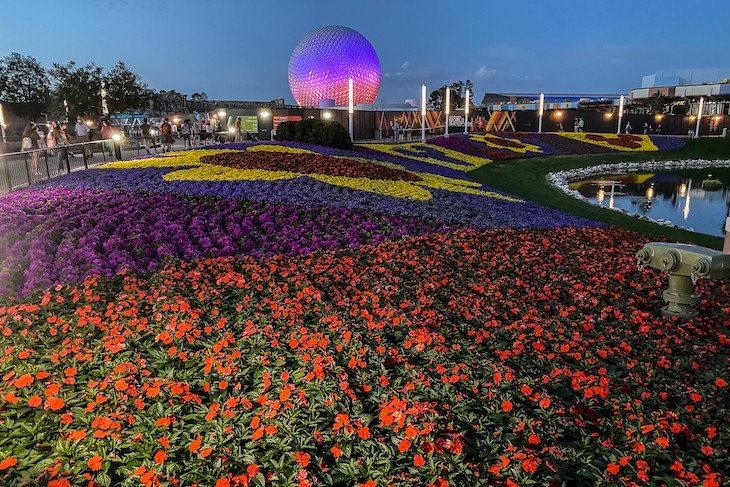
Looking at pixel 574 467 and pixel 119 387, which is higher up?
pixel 119 387

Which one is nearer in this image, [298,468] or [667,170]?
[298,468]

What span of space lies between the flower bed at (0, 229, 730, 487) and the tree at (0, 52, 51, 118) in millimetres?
59263

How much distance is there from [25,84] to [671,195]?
64.3 metres

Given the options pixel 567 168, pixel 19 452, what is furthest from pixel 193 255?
pixel 567 168

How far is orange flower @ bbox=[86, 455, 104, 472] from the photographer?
12.2 ft

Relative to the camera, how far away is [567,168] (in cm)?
3180

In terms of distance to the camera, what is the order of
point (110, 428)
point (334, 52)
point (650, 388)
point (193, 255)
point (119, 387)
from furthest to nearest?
point (334, 52)
point (193, 255)
point (650, 388)
point (119, 387)
point (110, 428)

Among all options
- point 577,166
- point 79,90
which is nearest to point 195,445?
point 577,166

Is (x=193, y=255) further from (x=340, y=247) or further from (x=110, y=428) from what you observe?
(x=110, y=428)

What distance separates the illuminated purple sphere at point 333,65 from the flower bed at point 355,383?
51484 millimetres

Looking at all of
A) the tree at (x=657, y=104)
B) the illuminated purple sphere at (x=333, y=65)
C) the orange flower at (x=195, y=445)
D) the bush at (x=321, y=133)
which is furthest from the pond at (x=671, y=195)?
the tree at (x=657, y=104)

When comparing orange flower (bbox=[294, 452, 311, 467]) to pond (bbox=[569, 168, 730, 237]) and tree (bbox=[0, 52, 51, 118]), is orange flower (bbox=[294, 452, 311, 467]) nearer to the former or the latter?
pond (bbox=[569, 168, 730, 237])

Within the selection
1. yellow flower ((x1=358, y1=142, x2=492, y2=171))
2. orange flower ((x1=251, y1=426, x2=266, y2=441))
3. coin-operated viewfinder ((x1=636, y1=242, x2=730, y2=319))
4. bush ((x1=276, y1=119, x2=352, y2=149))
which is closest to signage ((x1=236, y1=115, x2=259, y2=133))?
yellow flower ((x1=358, y1=142, x2=492, y2=171))

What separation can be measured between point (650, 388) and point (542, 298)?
7.54ft
